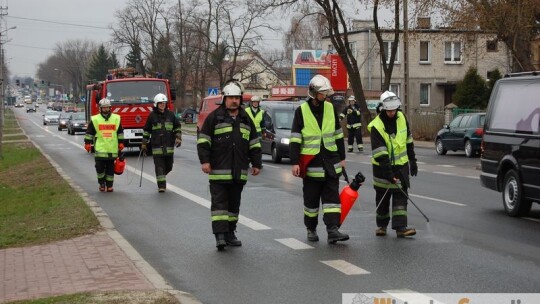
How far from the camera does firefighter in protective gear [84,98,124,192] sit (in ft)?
58.0

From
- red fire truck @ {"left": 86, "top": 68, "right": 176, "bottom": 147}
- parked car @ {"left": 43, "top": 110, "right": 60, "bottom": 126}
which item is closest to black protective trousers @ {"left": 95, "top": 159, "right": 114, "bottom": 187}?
red fire truck @ {"left": 86, "top": 68, "right": 176, "bottom": 147}

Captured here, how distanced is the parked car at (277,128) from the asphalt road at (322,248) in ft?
25.0

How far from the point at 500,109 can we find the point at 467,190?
12.0 feet

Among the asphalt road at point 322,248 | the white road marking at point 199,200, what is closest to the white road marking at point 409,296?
the asphalt road at point 322,248

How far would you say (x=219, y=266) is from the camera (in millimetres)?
9398

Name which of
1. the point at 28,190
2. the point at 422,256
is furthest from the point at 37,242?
the point at 28,190

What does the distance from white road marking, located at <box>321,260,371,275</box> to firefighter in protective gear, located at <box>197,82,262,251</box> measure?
1.51 meters

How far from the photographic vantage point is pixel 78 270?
355 inches

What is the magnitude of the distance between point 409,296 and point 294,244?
3.16 m

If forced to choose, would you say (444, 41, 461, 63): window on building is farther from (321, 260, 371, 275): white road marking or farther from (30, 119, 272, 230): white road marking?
(321, 260, 371, 275): white road marking

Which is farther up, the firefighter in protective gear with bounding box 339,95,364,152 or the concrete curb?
the firefighter in protective gear with bounding box 339,95,364,152

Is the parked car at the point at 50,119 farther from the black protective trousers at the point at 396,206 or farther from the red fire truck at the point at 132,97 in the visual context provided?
the black protective trousers at the point at 396,206

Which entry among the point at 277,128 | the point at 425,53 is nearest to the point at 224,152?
the point at 277,128

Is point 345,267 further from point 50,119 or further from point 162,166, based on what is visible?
point 50,119
